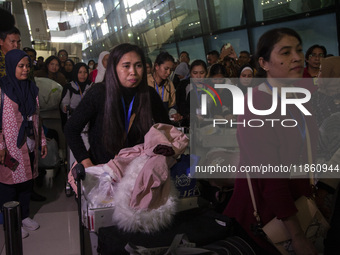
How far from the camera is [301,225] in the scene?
4.88 feet

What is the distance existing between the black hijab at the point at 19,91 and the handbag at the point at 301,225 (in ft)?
8.78

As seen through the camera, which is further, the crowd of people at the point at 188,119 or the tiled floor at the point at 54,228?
the tiled floor at the point at 54,228

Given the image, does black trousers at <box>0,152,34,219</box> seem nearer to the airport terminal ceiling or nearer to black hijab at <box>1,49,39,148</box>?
black hijab at <box>1,49,39,148</box>

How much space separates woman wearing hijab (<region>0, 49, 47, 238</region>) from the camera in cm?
334

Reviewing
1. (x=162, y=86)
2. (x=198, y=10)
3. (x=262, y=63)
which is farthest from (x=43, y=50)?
(x=262, y=63)

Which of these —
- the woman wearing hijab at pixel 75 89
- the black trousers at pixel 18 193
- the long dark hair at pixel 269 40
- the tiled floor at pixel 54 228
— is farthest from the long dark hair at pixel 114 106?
the woman wearing hijab at pixel 75 89

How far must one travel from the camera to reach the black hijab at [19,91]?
11.0 feet

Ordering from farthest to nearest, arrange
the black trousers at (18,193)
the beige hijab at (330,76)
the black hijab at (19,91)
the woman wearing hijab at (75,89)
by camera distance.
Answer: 1. the woman wearing hijab at (75,89)
2. the black trousers at (18,193)
3. the black hijab at (19,91)
4. the beige hijab at (330,76)

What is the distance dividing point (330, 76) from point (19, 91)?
2845mm

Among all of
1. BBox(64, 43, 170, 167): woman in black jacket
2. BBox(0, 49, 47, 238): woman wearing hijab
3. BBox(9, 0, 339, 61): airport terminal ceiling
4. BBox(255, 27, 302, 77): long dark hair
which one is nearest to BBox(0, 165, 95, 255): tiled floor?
BBox(0, 49, 47, 238): woman wearing hijab

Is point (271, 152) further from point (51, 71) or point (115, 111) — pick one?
point (51, 71)

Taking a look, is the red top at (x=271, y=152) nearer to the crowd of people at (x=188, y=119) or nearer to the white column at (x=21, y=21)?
the crowd of people at (x=188, y=119)

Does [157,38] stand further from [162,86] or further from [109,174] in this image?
[109,174]

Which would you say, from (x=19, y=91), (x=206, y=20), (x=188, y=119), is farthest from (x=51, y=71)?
(x=206, y=20)
